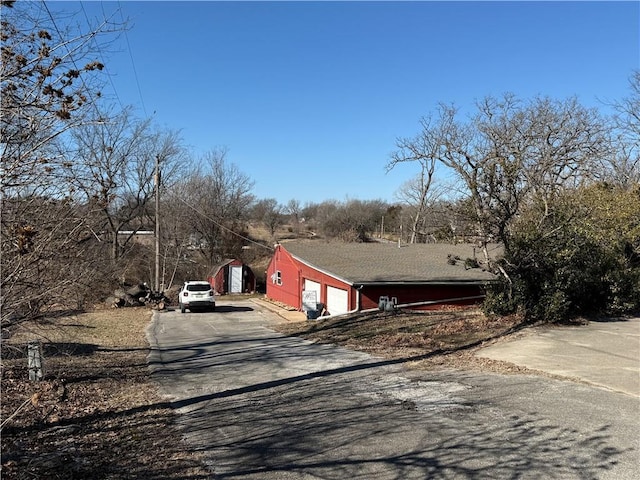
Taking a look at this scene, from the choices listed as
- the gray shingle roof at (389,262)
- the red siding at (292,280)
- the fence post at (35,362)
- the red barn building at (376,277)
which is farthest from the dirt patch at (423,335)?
the fence post at (35,362)

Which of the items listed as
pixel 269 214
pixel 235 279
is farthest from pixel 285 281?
pixel 269 214

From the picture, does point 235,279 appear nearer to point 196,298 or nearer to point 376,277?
point 196,298

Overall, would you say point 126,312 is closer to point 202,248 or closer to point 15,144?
point 202,248

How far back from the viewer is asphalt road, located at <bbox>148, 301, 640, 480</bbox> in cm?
557

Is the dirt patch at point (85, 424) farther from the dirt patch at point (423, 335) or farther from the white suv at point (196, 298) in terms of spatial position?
the white suv at point (196, 298)

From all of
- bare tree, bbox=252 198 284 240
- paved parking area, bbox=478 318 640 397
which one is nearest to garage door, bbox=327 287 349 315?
paved parking area, bbox=478 318 640 397

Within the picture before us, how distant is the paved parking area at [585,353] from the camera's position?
9906mm

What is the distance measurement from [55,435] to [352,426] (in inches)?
160

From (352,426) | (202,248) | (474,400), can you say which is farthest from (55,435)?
(202,248)

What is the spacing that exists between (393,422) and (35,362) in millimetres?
6535

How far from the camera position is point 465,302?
2353cm

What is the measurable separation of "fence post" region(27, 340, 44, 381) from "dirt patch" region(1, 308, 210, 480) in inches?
6.1

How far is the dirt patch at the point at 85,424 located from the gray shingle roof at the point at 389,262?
12477 mm

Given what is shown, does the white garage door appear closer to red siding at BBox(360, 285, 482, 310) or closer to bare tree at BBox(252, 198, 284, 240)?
red siding at BBox(360, 285, 482, 310)
